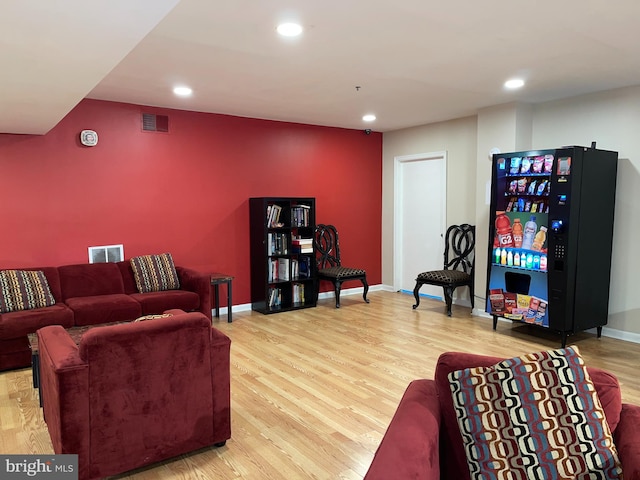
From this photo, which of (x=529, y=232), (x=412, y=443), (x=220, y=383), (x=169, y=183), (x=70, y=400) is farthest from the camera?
(x=169, y=183)

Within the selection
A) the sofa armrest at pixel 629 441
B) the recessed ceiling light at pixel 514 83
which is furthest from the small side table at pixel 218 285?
the sofa armrest at pixel 629 441

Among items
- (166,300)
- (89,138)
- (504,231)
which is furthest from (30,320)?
(504,231)

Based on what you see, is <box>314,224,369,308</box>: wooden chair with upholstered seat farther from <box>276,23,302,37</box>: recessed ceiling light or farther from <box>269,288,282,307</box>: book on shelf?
<box>276,23,302,37</box>: recessed ceiling light

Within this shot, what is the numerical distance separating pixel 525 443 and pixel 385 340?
3402 millimetres

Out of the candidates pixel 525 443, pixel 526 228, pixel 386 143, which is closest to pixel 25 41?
pixel 525 443

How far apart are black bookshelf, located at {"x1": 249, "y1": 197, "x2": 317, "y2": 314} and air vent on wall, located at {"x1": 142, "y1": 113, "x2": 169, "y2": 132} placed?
1.36 meters

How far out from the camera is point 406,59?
145 inches

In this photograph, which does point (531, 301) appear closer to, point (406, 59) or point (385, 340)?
point (385, 340)

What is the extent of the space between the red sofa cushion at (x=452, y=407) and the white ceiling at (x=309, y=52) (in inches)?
65.9

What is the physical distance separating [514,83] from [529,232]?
1450mm

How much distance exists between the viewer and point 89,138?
16.3ft

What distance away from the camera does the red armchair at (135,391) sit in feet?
7.39

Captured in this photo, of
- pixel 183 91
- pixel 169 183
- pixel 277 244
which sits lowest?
pixel 277 244

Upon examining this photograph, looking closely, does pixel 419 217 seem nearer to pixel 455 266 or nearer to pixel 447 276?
pixel 455 266
